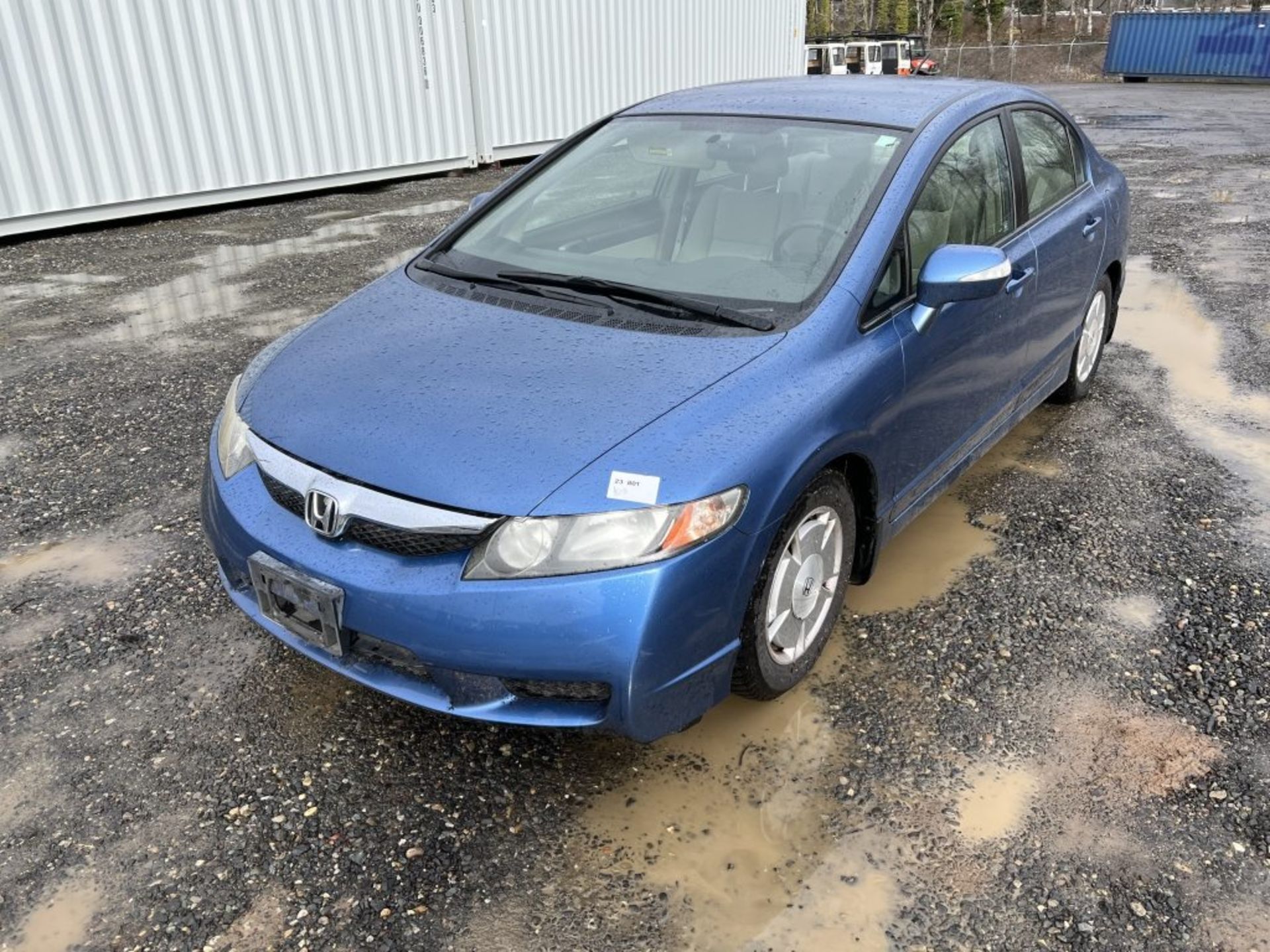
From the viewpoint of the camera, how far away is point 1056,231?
3893 mm

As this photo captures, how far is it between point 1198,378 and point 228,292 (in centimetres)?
626

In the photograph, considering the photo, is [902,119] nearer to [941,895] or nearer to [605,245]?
[605,245]

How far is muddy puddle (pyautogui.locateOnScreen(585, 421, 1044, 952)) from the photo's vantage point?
81.7 inches

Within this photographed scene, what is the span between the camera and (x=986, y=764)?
252 cm

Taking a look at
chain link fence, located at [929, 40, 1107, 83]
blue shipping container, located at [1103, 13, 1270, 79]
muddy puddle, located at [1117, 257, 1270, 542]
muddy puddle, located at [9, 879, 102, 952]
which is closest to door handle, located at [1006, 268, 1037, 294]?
muddy puddle, located at [1117, 257, 1270, 542]

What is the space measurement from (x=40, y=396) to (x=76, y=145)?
16.0ft

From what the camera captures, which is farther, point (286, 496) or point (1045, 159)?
point (1045, 159)

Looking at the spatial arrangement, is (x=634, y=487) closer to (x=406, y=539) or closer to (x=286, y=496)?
(x=406, y=539)

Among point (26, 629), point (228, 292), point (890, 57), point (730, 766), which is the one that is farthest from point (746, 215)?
point (890, 57)

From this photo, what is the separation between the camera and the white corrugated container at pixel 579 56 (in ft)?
40.2

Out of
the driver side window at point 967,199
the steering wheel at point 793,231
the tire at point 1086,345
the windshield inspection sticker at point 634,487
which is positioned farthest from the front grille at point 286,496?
the tire at point 1086,345

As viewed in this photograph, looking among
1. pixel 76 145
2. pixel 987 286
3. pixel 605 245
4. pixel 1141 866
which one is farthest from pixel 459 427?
pixel 76 145

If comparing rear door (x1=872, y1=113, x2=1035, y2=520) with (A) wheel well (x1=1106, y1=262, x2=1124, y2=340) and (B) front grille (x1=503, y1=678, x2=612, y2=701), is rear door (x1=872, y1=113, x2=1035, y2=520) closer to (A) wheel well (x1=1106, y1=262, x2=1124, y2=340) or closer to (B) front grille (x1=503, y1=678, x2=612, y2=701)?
(B) front grille (x1=503, y1=678, x2=612, y2=701)

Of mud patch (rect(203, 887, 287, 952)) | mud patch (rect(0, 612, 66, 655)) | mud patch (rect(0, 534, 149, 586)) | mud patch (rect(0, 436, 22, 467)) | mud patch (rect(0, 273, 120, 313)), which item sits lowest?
mud patch (rect(203, 887, 287, 952))
